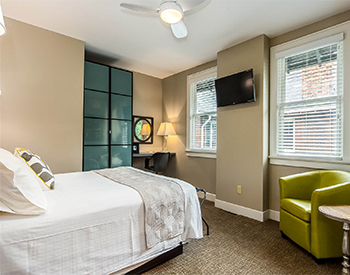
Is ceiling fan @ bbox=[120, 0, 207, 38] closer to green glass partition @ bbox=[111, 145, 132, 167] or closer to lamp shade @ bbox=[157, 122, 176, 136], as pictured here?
green glass partition @ bbox=[111, 145, 132, 167]

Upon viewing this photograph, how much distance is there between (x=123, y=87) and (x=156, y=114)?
4.33 feet

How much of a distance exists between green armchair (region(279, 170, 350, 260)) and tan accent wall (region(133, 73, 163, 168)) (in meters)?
3.11

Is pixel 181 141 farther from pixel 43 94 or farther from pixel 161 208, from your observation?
pixel 161 208

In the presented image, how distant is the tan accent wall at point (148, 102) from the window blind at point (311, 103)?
284cm

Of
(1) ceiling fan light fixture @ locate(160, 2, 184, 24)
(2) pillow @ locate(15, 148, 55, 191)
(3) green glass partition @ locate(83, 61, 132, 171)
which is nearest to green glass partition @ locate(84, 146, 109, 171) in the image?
(3) green glass partition @ locate(83, 61, 132, 171)

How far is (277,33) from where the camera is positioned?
114 inches

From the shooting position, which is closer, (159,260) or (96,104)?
(159,260)

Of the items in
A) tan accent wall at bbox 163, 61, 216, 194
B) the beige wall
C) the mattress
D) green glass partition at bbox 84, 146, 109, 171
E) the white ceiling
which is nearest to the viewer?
the mattress

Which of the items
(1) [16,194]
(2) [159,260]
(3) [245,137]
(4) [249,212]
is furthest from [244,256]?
(1) [16,194]

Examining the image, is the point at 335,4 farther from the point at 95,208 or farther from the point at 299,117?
the point at 95,208

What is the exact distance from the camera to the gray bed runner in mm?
1625

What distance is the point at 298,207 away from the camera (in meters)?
2.05

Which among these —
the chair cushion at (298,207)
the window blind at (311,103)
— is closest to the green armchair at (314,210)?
the chair cushion at (298,207)

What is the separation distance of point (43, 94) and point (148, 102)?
2.37 meters
